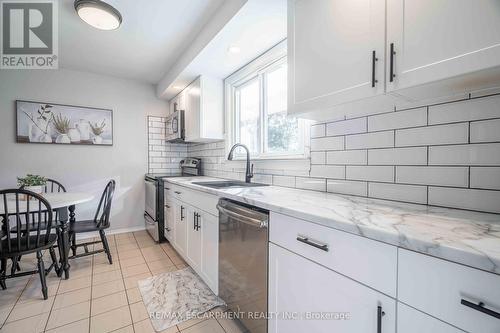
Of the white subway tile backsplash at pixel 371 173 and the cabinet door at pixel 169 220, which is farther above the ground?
the white subway tile backsplash at pixel 371 173

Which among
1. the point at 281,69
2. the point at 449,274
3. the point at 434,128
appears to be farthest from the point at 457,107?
the point at 281,69

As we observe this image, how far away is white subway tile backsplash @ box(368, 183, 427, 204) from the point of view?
1075mm

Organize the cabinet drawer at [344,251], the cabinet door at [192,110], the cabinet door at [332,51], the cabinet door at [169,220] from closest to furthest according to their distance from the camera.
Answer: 1. the cabinet drawer at [344,251]
2. the cabinet door at [332,51]
3. the cabinet door at [169,220]
4. the cabinet door at [192,110]

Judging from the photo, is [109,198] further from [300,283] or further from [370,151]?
[370,151]

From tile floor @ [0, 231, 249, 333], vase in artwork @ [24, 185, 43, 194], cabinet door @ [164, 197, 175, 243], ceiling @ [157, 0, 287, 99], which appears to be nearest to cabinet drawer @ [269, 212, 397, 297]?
tile floor @ [0, 231, 249, 333]

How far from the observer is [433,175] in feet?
3.41

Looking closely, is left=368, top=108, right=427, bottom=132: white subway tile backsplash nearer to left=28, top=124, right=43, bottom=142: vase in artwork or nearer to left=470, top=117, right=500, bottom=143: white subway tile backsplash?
left=470, top=117, right=500, bottom=143: white subway tile backsplash

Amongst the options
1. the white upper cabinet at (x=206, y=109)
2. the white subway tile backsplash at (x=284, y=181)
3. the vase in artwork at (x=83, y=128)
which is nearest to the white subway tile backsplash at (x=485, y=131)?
the white subway tile backsplash at (x=284, y=181)

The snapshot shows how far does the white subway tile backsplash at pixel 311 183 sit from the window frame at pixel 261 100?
176 mm

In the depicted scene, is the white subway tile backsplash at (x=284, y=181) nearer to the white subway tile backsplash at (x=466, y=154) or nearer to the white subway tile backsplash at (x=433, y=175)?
the white subway tile backsplash at (x=433, y=175)

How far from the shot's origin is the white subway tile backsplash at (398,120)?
1083mm

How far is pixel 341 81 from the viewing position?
1074mm

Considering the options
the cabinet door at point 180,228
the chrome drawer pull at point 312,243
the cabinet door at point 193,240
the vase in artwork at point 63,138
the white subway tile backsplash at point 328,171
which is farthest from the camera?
the vase in artwork at point 63,138

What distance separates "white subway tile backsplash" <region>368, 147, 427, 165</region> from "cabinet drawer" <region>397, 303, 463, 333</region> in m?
0.74
